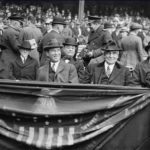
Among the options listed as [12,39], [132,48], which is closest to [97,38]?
[12,39]

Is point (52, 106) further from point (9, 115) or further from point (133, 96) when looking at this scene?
point (133, 96)

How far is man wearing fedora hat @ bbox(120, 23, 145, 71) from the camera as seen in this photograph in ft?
33.5

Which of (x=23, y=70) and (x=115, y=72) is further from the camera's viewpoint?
(x=23, y=70)

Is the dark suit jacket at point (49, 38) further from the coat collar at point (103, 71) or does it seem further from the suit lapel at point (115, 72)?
the suit lapel at point (115, 72)

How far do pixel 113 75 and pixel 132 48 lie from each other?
418cm

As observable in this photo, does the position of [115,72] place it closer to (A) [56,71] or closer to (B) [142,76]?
(B) [142,76]

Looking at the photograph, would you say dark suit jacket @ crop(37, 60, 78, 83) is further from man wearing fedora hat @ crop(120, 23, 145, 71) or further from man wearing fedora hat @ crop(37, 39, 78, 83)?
man wearing fedora hat @ crop(120, 23, 145, 71)

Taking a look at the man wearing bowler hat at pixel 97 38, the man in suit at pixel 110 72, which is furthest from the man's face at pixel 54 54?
the man wearing bowler hat at pixel 97 38

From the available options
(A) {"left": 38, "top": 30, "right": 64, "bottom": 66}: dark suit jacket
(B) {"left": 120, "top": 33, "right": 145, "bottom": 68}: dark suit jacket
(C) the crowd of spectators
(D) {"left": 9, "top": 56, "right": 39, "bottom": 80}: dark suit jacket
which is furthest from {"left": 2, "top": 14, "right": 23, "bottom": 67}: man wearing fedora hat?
(B) {"left": 120, "top": 33, "right": 145, "bottom": 68}: dark suit jacket

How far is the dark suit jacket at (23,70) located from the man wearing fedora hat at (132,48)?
389cm

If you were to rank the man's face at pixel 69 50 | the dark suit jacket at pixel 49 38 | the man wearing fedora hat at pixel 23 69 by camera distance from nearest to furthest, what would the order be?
the man wearing fedora hat at pixel 23 69 → the man's face at pixel 69 50 → the dark suit jacket at pixel 49 38

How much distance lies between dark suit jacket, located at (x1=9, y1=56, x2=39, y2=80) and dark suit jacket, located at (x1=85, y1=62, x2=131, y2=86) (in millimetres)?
945

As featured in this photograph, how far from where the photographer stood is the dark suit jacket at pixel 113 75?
6277 mm

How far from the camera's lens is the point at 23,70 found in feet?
22.4
